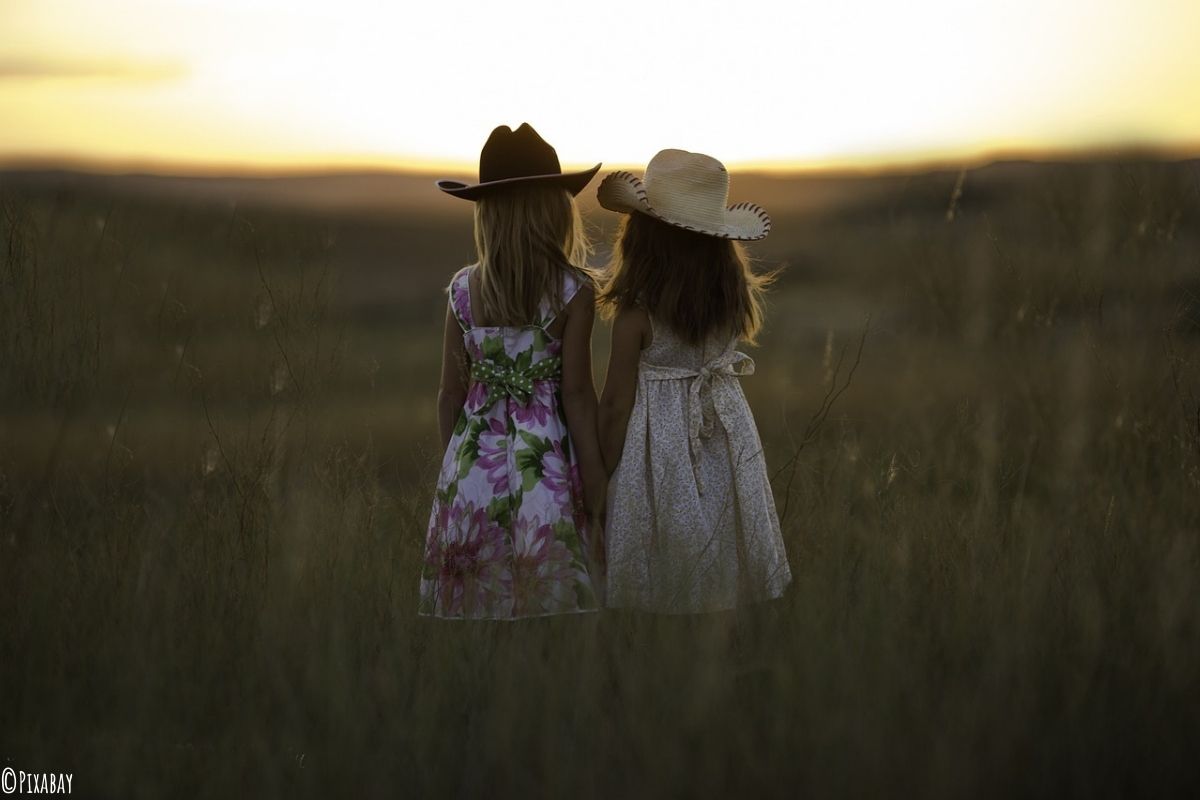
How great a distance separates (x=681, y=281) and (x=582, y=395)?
420 mm

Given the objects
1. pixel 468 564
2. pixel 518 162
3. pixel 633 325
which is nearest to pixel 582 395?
pixel 633 325

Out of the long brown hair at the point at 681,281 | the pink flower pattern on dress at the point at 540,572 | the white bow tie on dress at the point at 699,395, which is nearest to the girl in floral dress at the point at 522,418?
the pink flower pattern on dress at the point at 540,572

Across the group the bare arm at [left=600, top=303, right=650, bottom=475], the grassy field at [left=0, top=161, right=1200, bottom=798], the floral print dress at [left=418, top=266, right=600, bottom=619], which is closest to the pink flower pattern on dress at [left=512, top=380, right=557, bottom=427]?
the floral print dress at [left=418, top=266, right=600, bottom=619]

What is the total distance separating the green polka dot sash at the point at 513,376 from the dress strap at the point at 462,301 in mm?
127

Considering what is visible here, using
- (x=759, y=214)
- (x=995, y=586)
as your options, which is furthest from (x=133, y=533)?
(x=995, y=586)

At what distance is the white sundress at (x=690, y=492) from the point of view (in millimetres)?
3346

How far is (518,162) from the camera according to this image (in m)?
3.40

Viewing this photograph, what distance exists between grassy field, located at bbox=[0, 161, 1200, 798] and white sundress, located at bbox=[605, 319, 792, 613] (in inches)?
5.9

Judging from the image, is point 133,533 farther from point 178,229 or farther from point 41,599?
point 178,229

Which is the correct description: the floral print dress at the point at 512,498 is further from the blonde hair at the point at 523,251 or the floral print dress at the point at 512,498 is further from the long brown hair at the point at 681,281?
the long brown hair at the point at 681,281

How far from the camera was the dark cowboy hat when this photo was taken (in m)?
3.40

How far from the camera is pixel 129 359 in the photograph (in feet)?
14.1

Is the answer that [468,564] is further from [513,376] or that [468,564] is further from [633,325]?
[633,325]

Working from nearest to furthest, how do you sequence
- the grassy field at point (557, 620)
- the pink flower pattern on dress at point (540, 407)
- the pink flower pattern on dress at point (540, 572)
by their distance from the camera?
1. the grassy field at point (557, 620)
2. the pink flower pattern on dress at point (540, 572)
3. the pink flower pattern on dress at point (540, 407)
